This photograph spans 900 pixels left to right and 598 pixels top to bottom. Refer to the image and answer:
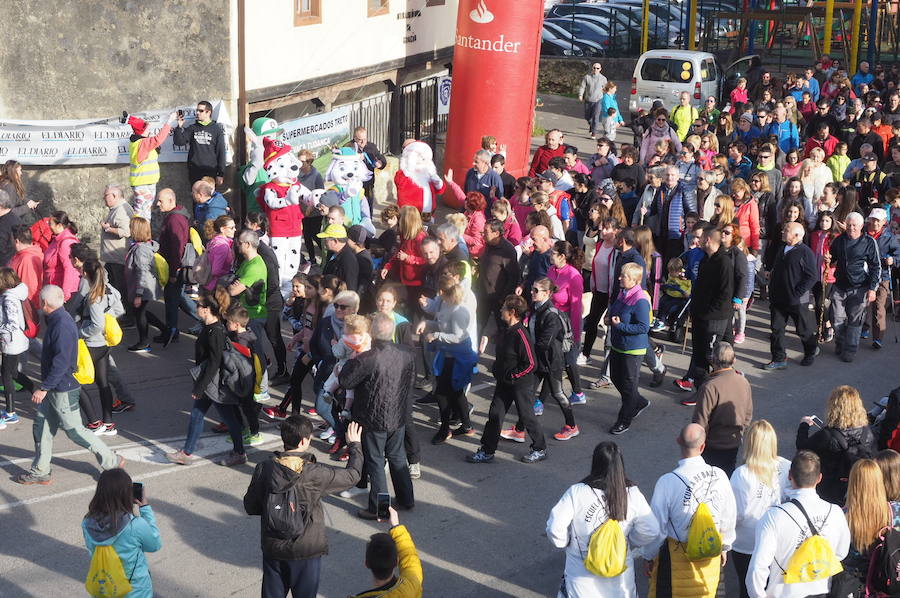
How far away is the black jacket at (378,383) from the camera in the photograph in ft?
26.0

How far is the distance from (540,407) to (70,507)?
13.2ft

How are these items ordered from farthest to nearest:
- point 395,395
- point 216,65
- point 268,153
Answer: point 216,65
point 268,153
point 395,395

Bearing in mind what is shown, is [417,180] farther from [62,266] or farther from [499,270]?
[62,266]

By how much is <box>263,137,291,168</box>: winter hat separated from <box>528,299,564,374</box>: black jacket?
5.04 m

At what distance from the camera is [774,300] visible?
11.4 metres

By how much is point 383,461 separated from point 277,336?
3.07 meters

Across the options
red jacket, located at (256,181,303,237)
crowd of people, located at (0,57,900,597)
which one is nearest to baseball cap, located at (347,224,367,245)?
crowd of people, located at (0,57,900,597)

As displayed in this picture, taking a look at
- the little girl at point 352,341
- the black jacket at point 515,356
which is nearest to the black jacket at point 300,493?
the little girl at point 352,341

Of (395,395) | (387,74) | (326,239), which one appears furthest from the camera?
(387,74)

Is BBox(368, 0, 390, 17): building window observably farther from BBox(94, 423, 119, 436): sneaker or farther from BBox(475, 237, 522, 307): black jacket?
BBox(94, 423, 119, 436): sneaker

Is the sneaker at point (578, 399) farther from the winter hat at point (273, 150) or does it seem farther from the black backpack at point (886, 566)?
the winter hat at point (273, 150)

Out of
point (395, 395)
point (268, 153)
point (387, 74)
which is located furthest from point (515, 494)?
point (387, 74)

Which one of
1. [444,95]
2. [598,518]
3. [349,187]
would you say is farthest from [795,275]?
[444,95]

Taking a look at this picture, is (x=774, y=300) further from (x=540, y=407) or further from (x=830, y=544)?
(x=830, y=544)
